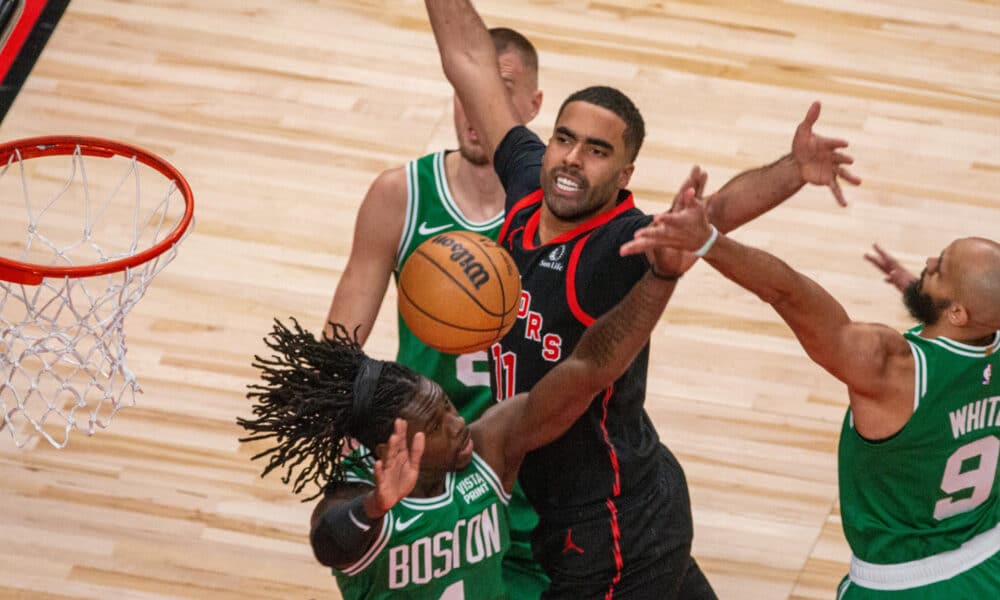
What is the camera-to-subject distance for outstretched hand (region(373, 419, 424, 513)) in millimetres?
3086

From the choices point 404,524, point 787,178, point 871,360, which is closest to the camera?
point 404,524

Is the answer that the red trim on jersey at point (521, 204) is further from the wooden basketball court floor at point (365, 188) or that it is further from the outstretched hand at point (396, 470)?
the wooden basketball court floor at point (365, 188)

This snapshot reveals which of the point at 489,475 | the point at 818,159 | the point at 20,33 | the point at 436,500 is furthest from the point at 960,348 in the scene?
the point at 20,33

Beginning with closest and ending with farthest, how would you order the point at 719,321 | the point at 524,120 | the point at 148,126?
the point at 524,120 < the point at 719,321 < the point at 148,126

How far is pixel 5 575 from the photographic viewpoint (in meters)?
4.87

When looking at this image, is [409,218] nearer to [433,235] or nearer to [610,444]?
[433,235]

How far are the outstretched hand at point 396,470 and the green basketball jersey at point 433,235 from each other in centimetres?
122

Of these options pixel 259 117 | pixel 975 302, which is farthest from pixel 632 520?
pixel 259 117

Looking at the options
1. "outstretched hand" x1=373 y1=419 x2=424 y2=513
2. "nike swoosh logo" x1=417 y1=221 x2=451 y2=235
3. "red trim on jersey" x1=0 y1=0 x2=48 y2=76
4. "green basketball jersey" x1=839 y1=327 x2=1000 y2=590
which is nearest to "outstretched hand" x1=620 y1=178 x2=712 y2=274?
"outstretched hand" x1=373 y1=419 x2=424 y2=513

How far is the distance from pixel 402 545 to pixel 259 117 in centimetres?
Answer: 383

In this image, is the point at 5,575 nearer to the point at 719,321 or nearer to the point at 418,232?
the point at 418,232

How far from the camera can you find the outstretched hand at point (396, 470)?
10.1 feet

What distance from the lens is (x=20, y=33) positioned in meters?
6.98

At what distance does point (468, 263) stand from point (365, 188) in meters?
2.98
